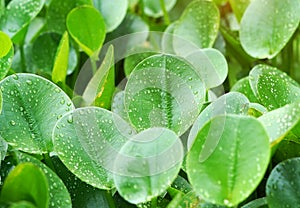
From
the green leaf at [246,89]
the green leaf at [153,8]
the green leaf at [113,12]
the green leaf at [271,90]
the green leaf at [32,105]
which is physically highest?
the green leaf at [32,105]

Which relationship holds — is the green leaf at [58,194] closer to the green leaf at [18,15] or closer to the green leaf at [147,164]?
the green leaf at [147,164]

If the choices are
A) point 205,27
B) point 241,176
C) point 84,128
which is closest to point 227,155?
point 241,176

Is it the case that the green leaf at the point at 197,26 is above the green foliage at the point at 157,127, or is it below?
below

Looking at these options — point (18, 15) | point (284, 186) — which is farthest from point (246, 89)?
point (18, 15)

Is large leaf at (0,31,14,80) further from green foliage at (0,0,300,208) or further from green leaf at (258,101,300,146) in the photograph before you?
green leaf at (258,101,300,146)

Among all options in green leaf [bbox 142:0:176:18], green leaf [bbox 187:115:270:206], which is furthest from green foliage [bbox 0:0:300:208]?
green leaf [bbox 142:0:176:18]

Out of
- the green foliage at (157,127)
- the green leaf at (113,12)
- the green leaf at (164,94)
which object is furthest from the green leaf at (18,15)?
the green leaf at (164,94)

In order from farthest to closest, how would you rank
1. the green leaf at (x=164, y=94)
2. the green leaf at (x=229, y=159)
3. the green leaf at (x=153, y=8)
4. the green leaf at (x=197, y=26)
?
the green leaf at (x=153, y=8), the green leaf at (x=197, y=26), the green leaf at (x=164, y=94), the green leaf at (x=229, y=159)

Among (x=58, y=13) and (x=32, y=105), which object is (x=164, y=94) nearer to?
(x=32, y=105)
